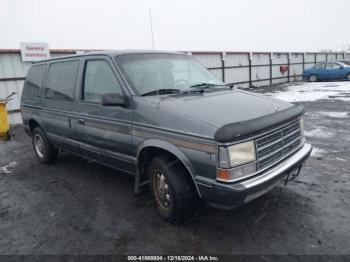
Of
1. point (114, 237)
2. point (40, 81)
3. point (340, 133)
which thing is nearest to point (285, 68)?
point (340, 133)

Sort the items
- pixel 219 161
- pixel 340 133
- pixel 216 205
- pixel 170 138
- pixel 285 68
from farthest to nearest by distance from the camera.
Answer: pixel 285 68 → pixel 340 133 → pixel 170 138 → pixel 216 205 → pixel 219 161

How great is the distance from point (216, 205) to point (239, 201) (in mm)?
275

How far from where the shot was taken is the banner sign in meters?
10.9

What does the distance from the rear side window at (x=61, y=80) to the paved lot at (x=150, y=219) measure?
4.85 ft

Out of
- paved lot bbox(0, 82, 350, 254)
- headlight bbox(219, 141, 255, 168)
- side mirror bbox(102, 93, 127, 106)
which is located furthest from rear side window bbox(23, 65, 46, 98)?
headlight bbox(219, 141, 255, 168)

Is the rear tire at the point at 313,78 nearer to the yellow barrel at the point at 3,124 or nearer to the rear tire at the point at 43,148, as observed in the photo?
the yellow barrel at the point at 3,124

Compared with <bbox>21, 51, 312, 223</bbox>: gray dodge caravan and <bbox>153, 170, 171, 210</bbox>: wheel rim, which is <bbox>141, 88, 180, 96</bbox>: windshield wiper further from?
<bbox>153, 170, 171, 210</bbox>: wheel rim

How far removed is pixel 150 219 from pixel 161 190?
0.42 meters

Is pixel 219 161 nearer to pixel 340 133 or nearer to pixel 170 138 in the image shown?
pixel 170 138

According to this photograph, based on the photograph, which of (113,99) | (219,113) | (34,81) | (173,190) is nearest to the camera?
(219,113)

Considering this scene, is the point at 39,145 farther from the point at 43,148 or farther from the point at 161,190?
the point at 161,190

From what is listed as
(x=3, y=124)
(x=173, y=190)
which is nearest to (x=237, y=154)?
(x=173, y=190)

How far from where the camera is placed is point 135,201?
13.3 ft

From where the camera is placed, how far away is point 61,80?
4852 millimetres
